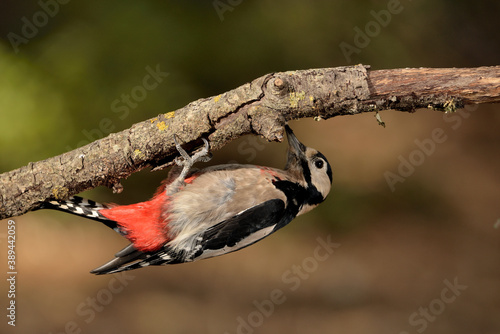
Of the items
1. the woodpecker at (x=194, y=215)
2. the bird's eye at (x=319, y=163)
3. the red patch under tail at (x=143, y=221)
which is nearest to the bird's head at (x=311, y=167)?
the bird's eye at (x=319, y=163)

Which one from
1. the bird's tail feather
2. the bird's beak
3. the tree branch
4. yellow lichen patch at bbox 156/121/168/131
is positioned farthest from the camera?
the bird's beak

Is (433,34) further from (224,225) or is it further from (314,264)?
(224,225)

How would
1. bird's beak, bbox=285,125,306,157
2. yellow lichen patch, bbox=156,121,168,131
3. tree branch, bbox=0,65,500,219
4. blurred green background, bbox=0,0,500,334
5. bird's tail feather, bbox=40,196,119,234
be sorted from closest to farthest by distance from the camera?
tree branch, bbox=0,65,500,219 → yellow lichen patch, bbox=156,121,168,131 → bird's tail feather, bbox=40,196,119,234 → bird's beak, bbox=285,125,306,157 → blurred green background, bbox=0,0,500,334

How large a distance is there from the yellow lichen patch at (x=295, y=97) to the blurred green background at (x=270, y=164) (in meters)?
1.99

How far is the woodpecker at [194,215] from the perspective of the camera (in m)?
2.07

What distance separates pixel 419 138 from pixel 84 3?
318cm

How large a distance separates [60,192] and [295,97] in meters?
1.03

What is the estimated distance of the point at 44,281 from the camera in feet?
11.9

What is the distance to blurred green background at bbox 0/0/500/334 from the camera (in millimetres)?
3375

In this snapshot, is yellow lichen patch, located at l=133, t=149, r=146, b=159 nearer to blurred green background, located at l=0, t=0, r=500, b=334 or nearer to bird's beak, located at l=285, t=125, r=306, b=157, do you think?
bird's beak, located at l=285, t=125, r=306, b=157

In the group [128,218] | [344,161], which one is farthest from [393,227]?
[128,218]

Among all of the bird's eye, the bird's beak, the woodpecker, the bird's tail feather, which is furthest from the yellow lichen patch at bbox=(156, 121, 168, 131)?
the bird's eye

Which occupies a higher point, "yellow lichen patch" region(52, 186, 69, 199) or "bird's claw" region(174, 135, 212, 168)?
"yellow lichen patch" region(52, 186, 69, 199)

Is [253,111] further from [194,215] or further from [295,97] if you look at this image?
[194,215]
